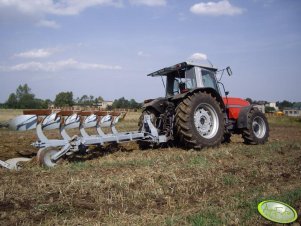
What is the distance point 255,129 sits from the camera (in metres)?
9.63

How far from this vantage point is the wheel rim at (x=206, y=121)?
26.5 ft

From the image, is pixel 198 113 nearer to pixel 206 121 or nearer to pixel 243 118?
pixel 206 121

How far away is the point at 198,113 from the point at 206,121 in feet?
1.16

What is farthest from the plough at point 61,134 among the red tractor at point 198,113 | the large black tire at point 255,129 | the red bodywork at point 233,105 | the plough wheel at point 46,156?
the large black tire at point 255,129

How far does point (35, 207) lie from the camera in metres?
3.74

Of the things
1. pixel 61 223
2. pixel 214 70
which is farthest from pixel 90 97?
pixel 61 223

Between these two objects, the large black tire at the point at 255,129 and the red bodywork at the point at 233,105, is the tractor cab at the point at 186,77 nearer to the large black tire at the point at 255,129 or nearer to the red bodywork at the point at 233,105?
the red bodywork at the point at 233,105

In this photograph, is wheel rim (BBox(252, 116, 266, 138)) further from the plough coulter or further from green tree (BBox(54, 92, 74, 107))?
green tree (BBox(54, 92, 74, 107))

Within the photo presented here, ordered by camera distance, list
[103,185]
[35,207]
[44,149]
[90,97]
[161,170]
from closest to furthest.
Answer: [35,207]
[103,185]
[161,170]
[44,149]
[90,97]

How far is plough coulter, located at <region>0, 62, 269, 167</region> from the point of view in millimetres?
6336

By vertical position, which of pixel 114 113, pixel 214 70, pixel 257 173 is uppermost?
pixel 214 70

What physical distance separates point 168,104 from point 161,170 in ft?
10.2

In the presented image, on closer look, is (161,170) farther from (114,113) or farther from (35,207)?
(114,113)

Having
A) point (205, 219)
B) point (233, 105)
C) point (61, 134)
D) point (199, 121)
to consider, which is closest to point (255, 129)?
point (233, 105)
